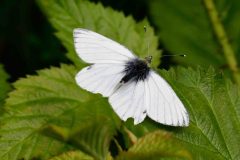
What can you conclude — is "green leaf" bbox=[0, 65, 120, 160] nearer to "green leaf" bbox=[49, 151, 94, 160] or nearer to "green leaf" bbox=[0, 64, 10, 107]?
"green leaf" bbox=[0, 64, 10, 107]

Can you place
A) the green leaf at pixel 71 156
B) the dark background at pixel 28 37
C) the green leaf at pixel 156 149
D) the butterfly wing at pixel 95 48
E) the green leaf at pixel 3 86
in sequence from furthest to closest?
the dark background at pixel 28 37 < the green leaf at pixel 3 86 < the butterfly wing at pixel 95 48 < the green leaf at pixel 71 156 < the green leaf at pixel 156 149

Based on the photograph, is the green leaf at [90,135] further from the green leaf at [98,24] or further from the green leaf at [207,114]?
the green leaf at [98,24]

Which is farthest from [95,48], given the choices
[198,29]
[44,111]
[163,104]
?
[198,29]

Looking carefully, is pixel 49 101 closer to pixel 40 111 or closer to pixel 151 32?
pixel 40 111

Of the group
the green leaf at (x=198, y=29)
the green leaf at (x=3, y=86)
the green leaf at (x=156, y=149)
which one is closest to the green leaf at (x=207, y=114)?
the green leaf at (x=156, y=149)

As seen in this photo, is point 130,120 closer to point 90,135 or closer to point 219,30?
point 90,135

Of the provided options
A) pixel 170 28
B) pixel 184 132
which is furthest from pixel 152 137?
pixel 170 28

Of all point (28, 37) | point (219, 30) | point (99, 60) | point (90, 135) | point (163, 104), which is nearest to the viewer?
point (90, 135)
